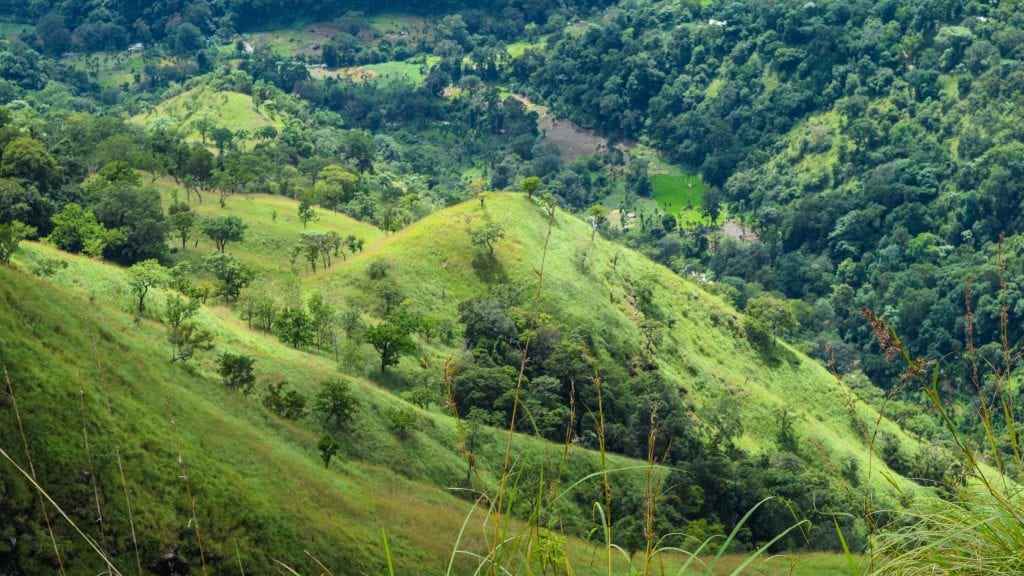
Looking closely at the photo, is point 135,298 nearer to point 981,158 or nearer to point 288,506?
point 288,506

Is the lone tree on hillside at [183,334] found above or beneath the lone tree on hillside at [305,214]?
above

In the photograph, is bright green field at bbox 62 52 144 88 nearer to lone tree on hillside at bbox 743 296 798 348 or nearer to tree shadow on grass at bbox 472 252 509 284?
tree shadow on grass at bbox 472 252 509 284

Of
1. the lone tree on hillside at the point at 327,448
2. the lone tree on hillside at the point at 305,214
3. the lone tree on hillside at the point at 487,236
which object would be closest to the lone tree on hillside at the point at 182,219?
the lone tree on hillside at the point at 305,214

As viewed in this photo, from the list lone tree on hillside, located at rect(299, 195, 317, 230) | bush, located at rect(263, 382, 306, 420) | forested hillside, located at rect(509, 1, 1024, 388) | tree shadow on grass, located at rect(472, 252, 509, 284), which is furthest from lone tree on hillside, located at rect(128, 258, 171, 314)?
forested hillside, located at rect(509, 1, 1024, 388)

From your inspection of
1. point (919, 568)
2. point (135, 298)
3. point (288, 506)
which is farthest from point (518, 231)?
point (919, 568)

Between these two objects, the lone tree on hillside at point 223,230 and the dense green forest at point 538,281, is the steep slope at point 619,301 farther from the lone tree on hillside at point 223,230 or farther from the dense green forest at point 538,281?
the lone tree on hillside at point 223,230
